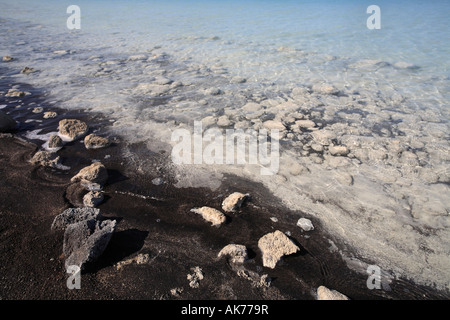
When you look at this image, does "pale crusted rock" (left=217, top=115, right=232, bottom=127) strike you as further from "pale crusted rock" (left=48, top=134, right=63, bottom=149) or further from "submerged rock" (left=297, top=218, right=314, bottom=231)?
"pale crusted rock" (left=48, top=134, right=63, bottom=149)

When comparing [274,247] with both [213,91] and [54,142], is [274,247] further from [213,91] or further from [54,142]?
[213,91]

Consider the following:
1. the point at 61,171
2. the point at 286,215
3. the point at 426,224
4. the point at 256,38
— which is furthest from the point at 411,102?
Answer: the point at 256,38

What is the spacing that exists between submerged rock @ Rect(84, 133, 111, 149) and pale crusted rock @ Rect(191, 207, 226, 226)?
2506 millimetres

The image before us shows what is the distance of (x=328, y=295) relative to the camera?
2.35 m

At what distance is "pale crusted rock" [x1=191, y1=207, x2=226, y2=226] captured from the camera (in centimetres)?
311

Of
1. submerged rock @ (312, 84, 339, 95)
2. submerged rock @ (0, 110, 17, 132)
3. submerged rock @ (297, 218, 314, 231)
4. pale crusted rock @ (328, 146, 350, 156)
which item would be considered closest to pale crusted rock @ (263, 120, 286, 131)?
pale crusted rock @ (328, 146, 350, 156)

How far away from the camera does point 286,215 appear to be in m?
3.30

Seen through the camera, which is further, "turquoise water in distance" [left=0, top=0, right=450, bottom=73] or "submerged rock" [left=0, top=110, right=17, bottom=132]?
"turquoise water in distance" [left=0, top=0, right=450, bottom=73]

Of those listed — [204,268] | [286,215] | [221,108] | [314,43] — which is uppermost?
[314,43]

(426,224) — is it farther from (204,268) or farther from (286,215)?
(204,268)

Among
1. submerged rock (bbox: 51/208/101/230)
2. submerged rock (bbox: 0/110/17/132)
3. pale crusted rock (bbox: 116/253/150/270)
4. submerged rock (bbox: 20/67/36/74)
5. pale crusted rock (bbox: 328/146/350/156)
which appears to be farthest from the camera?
submerged rock (bbox: 20/67/36/74)
